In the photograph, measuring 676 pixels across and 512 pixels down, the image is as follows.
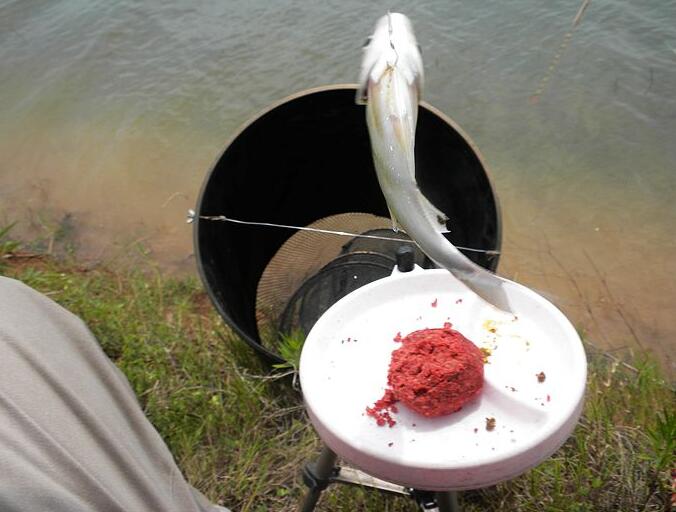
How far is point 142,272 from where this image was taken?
3.52m

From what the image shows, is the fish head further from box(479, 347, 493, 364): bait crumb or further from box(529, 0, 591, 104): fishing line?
box(529, 0, 591, 104): fishing line

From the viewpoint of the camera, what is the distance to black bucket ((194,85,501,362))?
2.32 metres

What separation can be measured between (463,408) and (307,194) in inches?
73.6

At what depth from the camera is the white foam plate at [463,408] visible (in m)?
1.11

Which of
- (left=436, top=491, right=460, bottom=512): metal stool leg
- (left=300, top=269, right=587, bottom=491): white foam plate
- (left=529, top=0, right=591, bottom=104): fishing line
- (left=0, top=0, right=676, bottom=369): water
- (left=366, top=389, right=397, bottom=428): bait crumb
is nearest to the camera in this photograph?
(left=300, top=269, right=587, bottom=491): white foam plate

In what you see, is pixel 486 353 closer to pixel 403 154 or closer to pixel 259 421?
pixel 403 154

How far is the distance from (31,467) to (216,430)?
1204mm

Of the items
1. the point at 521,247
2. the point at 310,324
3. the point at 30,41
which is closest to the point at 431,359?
the point at 310,324

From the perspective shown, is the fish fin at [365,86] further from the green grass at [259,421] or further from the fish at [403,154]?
the green grass at [259,421]

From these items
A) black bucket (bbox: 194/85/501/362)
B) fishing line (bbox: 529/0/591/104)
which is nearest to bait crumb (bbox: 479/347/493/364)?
black bucket (bbox: 194/85/501/362)

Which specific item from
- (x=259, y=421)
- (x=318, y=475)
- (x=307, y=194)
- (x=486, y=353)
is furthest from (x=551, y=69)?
(x=318, y=475)

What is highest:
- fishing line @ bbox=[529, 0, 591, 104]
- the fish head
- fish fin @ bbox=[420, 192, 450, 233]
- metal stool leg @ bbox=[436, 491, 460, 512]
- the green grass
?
the fish head

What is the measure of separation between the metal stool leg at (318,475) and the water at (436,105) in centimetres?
196

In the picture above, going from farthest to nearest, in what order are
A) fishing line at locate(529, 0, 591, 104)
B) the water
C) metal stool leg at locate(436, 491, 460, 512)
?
fishing line at locate(529, 0, 591, 104)
the water
metal stool leg at locate(436, 491, 460, 512)
